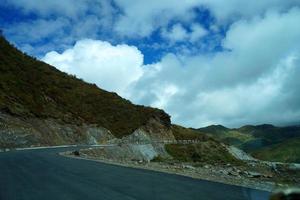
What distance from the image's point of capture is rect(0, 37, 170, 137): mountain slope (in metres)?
72.1

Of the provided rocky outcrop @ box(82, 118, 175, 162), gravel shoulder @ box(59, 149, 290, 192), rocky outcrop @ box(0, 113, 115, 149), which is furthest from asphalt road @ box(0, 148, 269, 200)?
rocky outcrop @ box(0, 113, 115, 149)

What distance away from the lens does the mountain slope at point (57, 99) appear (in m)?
72.1

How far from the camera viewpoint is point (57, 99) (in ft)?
285

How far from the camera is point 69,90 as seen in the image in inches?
3930

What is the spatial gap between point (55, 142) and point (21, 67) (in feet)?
76.4

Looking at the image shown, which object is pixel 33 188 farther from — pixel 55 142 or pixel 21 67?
pixel 21 67

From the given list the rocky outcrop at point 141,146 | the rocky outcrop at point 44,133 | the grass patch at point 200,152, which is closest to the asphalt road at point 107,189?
the rocky outcrop at point 141,146

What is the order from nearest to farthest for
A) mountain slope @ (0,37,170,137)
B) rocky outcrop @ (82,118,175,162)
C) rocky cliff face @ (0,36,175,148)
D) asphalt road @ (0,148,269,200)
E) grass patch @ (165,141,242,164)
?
asphalt road @ (0,148,269,200) → rocky outcrop @ (82,118,175,162) → rocky cliff face @ (0,36,175,148) → mountain slope @ (0,37,170,137) → grass patch @ (165,141,242,164)

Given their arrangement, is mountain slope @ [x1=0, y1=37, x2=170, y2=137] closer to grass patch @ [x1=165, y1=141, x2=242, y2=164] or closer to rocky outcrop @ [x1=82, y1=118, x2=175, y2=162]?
rocky outcrop @ [x1=82, y1=118, x2=175, y2=162]

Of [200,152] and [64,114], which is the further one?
[200,152]

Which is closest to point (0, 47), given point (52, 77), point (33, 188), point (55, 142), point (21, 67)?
point (21, 67)

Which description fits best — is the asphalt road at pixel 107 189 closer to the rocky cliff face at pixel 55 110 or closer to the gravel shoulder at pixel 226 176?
the gravel shoulder at pixel 226 176

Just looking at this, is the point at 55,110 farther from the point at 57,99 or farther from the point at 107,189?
the point at 107,189

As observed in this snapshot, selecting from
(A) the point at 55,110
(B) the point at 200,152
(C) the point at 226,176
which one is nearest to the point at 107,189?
(C) the point at 226,176
